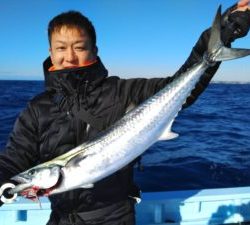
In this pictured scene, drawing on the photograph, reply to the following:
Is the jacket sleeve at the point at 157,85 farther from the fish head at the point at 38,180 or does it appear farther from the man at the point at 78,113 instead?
the fish head at the point at 38,180

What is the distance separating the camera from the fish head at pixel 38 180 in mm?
2758

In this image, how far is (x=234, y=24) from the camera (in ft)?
9.09

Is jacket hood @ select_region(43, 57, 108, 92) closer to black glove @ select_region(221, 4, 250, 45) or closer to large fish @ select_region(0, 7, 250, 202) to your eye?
large fish @ select_region(0, 7, 250, 202)

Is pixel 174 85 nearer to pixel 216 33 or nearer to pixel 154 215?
pixel 216 33

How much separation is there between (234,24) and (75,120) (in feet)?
4.50

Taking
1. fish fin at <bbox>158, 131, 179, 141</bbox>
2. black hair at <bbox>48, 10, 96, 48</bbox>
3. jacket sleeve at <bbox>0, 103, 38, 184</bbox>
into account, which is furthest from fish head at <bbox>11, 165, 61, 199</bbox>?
black hair at <bbox>48, 10, 96, 48</bbox>

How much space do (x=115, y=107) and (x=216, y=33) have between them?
960 mm

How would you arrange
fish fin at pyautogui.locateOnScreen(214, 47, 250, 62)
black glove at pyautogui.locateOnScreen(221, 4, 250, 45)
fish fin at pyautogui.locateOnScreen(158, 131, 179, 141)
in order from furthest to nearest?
fish fin at pyautogui.locateOnScreen(158, 131, 179, 141), fish fin at pyautogui.locateOnScreen(214, 47, 250, 62), black glove at pyautogui.locateOnScreen(221, 4, 250, 45)

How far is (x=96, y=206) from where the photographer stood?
10.00 feet

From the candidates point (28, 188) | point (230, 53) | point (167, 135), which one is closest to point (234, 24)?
point (230, 53)

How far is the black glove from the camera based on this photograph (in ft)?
8.97

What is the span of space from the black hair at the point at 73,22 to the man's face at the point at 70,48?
0.04 m

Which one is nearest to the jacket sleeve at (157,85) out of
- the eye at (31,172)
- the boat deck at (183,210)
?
the eye at (31,172)

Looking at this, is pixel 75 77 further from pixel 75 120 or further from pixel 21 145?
pixel 21 145
